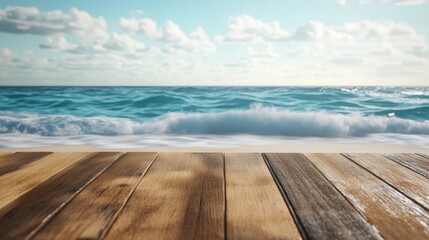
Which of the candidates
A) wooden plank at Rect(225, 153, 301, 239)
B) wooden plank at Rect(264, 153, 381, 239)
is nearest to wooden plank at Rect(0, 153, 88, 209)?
wooden plank at Rect(225, 153, 301, 239)

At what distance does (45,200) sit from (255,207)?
2.33ft

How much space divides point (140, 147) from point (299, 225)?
2.67 metres

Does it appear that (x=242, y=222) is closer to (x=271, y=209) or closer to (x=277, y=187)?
(x=271, y=209)

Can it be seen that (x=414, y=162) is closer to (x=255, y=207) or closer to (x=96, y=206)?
(x=255, y=207)

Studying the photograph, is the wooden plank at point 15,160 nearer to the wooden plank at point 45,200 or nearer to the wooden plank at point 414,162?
the wooden plank at point 45,200

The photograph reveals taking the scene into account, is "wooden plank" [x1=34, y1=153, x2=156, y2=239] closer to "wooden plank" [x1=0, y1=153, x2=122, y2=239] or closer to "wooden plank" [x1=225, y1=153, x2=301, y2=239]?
"wooden plank" [x1=0, y1=153, x2=122, y2=239]

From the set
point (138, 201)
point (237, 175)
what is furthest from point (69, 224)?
point (237, 175)

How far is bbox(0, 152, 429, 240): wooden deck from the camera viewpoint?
95 centimetres

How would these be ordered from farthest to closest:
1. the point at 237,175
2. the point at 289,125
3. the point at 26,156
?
the point at 289,125 → the point at 26,156 → the point at 237,175

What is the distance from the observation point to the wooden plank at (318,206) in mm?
945

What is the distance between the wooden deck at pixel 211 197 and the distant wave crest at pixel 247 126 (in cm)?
324

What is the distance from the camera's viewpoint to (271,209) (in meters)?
1.10

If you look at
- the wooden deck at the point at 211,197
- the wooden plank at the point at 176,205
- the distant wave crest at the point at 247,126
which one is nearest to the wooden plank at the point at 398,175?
the wooden deck at the point at 211,197

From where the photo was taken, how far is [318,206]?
112cm
